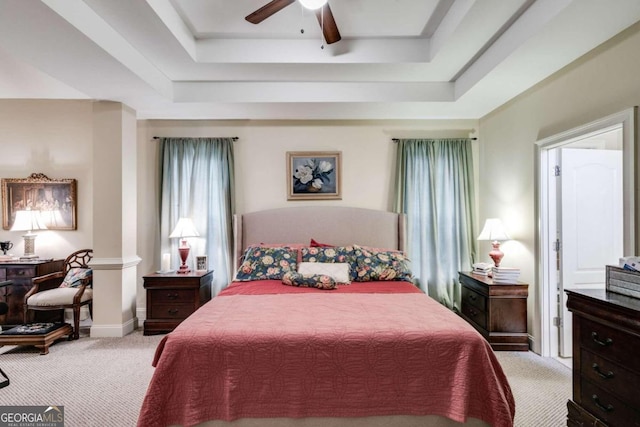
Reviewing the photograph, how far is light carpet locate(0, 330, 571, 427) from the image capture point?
2342 millimetres

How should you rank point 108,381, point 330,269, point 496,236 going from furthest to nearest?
point 496,236 → point 330,269 → point 108,381

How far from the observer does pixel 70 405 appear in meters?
2.45

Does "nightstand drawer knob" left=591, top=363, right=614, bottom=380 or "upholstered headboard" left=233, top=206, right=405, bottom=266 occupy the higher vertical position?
"upholstered headboard" left=233, top=206, right=405, bottom=266

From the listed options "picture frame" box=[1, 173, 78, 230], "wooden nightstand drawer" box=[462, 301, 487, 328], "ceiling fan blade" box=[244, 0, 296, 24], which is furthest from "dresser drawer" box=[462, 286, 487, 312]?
"picture frame" box=[1, 173, 78, 230]

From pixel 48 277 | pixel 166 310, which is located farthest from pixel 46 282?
pixel 166 310

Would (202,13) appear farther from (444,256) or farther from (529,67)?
(444,256)

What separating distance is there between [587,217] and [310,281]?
2734mm

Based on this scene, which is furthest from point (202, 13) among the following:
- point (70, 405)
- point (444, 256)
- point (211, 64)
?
point (444, 256)

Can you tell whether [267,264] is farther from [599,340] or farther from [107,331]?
[599,340]

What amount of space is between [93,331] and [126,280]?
66 cm

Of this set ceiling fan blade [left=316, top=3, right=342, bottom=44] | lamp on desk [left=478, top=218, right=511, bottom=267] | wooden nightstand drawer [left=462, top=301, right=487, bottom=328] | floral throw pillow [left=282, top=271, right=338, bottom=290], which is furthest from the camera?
lamp on desk [left=478, top=218, right=511, bottom=267]

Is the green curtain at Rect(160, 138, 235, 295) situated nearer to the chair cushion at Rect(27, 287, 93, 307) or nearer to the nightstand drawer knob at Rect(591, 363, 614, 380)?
the chair cushion at Rect(27, 287, 93, 307)

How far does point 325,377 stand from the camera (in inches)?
75.8

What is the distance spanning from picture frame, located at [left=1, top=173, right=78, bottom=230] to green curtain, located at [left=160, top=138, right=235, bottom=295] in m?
A: 1.31
